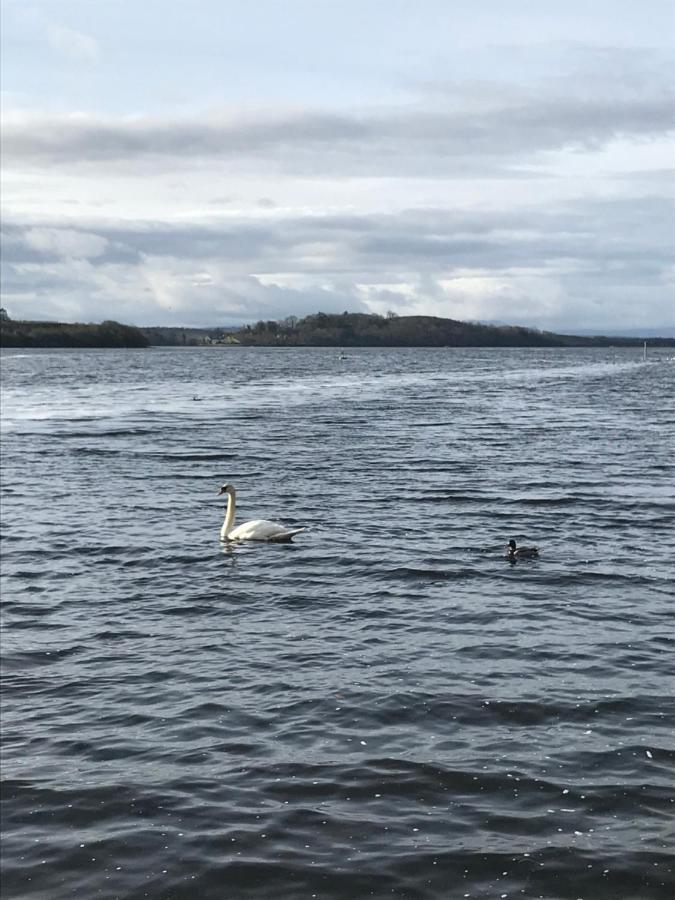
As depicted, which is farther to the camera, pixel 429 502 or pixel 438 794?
pixel 429 502

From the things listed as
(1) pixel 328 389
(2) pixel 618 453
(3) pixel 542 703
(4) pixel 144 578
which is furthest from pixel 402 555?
(1) pixel 328 389

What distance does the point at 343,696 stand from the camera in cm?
1384

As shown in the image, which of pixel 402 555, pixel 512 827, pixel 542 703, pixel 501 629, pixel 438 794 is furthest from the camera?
pixel 402 555

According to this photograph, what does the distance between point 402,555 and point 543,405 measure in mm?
52558

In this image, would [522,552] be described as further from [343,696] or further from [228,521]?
[343,696]

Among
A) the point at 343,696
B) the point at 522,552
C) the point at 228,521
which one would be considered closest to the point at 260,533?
the point at 228,521

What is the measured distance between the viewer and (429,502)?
3019 centimetres

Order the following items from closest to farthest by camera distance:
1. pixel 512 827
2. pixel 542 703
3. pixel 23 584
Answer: pixel 512 827, pixel 542 703, pixel 23 584

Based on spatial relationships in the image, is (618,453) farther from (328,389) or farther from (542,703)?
(328,389)

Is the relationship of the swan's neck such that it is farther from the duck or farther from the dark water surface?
the duck

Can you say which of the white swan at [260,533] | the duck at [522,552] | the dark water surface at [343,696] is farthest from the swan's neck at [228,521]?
the duck at [522,552]

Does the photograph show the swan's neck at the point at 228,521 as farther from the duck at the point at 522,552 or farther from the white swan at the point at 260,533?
the duck at the point at 522,552

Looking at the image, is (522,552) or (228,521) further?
(228,521)

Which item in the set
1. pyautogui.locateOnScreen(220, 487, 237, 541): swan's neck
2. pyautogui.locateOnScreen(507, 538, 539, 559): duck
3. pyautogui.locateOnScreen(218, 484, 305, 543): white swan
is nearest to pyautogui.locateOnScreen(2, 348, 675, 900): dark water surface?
pyautogui.locateOnScreen(507, 538, 539, 559): duck
